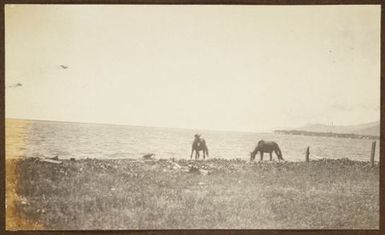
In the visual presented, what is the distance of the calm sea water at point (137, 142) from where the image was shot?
1.83 meters

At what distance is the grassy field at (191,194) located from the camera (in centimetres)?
184

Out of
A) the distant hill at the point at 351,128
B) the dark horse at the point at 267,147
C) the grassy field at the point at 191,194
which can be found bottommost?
the grassy field at the point at 191,194

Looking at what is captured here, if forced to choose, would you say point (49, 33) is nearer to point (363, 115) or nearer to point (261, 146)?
point (261, 146)

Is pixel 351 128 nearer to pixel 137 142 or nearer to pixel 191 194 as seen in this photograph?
pixel 191 194

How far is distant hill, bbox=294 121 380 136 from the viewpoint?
6.06ft

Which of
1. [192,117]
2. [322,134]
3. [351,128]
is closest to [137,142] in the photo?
[192,117]

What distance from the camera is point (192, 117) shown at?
1.87m

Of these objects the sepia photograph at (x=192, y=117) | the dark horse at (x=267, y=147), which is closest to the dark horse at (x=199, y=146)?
the sepia photograph at (x=192, y=117)

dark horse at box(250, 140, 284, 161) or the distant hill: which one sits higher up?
the distant hill

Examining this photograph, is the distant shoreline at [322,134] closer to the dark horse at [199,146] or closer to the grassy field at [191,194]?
the grassy field at [191,194]

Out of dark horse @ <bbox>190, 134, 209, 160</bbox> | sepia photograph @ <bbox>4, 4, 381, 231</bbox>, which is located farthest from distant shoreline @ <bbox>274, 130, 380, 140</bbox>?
dark horse @ <bbox>190, 134, 209, 160</bbox>

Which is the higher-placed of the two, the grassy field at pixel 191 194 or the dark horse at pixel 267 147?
the dark horse at pixel 267 147

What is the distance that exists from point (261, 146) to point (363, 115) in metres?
0.42

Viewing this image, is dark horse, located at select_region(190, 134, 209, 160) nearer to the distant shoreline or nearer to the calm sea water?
the calm sea water
